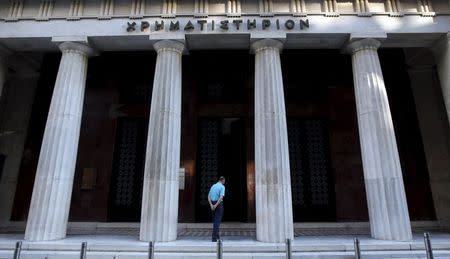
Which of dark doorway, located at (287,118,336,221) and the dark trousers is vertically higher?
dark doorway, located at (287,118,336,221)

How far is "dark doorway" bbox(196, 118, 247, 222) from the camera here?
16297 mm

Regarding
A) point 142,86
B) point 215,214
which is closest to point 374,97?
point 215,214

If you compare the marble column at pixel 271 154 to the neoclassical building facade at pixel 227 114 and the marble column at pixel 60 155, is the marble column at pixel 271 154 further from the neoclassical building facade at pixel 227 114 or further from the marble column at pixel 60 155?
the marble column at pixel 60 155

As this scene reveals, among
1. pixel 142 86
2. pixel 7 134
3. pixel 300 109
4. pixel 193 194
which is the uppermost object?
pixel 142 86

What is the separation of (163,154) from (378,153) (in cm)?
852

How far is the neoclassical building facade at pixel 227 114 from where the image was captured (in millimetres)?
11758

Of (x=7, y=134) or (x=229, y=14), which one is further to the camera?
(x=7, y=134)

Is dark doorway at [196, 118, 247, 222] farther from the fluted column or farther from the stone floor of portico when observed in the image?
the stone floor of portico

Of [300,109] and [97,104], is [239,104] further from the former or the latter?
[97,104]

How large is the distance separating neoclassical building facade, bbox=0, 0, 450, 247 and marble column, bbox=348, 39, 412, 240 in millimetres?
54

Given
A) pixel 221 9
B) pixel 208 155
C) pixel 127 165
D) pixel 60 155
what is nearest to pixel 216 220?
pixel 208 155

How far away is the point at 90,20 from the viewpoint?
13.4 meters

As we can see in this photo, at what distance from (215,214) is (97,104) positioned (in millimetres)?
10653

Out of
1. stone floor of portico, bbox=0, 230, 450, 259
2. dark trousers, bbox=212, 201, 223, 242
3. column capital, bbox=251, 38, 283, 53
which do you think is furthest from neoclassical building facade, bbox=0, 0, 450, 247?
dark trousers, bbox=212, 201, 223, 242
